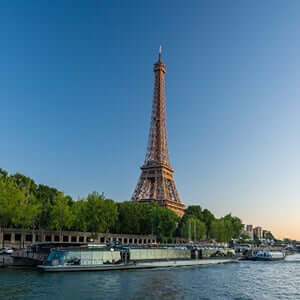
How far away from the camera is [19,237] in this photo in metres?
85.1

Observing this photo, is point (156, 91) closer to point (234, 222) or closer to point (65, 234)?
point (234, 222)

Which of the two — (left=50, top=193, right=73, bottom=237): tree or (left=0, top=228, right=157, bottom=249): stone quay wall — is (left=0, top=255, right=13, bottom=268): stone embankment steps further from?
(left=50, top=193, right=73, bottom=237): tree

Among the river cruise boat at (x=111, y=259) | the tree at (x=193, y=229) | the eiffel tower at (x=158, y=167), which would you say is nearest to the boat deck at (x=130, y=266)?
the river cruise boat at (x=111, y=259)

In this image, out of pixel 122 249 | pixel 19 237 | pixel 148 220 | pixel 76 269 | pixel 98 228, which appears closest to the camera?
pixel 76 269

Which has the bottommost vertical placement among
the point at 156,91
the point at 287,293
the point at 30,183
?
the point at 287,293

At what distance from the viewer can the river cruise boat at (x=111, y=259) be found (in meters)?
53.0

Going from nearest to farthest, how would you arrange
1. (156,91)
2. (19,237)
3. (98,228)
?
(19,237) < (98,228) < (156,91)

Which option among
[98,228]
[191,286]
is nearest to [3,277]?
[191,286]

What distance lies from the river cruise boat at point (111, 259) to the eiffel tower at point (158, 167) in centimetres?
7069

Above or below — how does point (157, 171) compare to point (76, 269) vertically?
above

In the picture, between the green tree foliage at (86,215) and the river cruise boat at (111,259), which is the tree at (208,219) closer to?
the green tree foliage at (86,215)

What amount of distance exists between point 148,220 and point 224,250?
1488 inches

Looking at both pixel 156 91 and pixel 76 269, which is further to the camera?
pixel 156 91

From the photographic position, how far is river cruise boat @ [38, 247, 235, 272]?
53000mm
